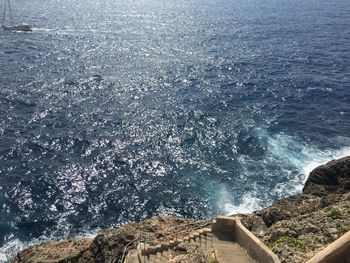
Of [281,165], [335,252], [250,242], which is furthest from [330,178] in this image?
[335,252]

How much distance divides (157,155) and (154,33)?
7137 centimetres

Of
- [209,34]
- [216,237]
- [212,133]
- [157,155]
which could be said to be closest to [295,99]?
[212,133]

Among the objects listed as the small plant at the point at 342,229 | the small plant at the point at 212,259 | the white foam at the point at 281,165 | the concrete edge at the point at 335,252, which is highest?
the concrete edge at the point at 335,252

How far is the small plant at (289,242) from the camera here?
2206cm

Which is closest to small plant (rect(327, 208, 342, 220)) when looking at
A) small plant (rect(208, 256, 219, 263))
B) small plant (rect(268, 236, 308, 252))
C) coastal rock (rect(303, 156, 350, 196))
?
small plant (rect(268, 236, 308, 252))

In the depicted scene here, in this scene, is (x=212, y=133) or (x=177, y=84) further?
(x=177, y=84)

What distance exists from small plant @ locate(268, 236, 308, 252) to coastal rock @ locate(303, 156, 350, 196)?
13.1m

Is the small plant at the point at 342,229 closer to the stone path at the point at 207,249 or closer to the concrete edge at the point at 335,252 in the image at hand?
the concrete edge at the point at 335,252

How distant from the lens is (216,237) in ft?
83.0

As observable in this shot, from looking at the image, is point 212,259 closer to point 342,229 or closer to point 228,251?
point 228,251

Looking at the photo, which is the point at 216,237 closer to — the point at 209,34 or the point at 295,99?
the point at 295,99

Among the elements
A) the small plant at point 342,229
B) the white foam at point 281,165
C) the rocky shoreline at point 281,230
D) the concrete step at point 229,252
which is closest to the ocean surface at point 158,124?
the white foam at point 281,165

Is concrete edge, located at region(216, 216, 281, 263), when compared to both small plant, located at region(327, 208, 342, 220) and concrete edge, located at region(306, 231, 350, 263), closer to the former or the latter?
concrete edge, located at region(306, 231, 350, 263)

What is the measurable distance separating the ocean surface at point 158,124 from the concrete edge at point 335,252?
2203cm
